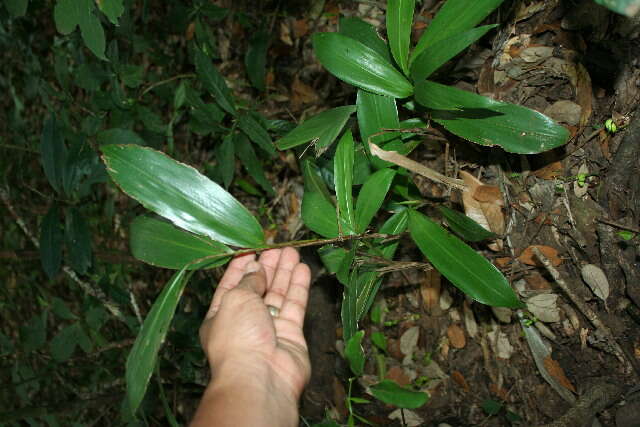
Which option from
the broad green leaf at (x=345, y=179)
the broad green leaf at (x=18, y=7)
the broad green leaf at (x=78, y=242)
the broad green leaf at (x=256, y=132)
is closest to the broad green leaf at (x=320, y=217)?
the broad green leaf at (x=345, y=179)

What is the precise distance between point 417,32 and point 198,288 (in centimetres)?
108

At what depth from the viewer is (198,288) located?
66.9 inches

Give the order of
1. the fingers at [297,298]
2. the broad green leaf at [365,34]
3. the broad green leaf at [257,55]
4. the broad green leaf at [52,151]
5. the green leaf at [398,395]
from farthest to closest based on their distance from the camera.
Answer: the broad green leaf at [257,55] → the broad green leaf at [52,151] → the fingers at [297,298] → the broad green leaf at [365,34] → the green leaf at [398,395]

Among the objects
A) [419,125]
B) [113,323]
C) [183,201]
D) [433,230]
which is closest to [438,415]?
[433,230]

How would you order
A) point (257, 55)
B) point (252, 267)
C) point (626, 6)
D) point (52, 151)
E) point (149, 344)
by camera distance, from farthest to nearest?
point (257, 55) < point (52, 151) < point (252, 267) < point (149, 344) < point (626, 6)

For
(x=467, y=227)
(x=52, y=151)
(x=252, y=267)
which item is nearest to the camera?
(x=467, y=227)

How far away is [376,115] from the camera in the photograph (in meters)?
0.92

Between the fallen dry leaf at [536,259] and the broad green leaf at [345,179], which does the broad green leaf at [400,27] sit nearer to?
the broad green leaf at [345,179]

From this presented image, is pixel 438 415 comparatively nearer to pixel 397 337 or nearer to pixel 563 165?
pixel 397 337

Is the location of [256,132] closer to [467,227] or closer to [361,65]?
[361,65]

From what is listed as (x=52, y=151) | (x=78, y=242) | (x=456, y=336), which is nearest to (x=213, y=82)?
(x=52, y=151)

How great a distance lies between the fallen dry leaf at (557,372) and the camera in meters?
1.13

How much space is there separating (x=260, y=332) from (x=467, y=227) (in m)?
0.43

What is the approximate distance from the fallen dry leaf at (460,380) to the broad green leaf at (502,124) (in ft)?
2.39
